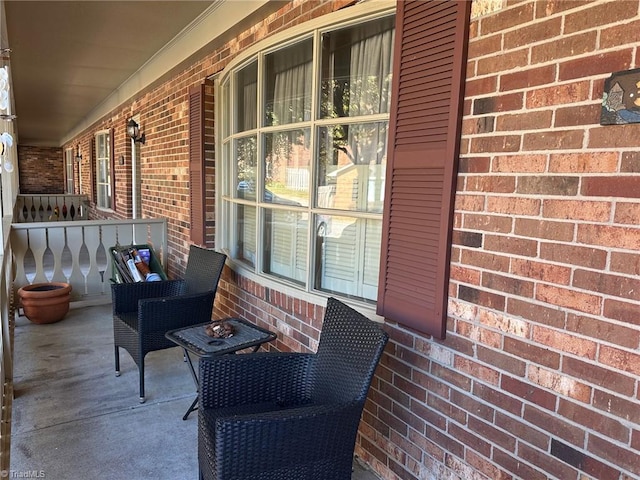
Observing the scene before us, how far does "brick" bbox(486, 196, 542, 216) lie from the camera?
4.69 feet

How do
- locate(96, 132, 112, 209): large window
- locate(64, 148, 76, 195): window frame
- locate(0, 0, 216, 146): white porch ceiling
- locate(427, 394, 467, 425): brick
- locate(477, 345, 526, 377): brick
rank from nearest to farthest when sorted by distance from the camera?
locate(477, 345, 526, 377): brick < locate(427, 394, 467, 425): brick < locate(0, 0, 216, 146): white porch ceiling < locate(96, 132, 112, 209): large window < locate(64, 148, 76, 195): window frame

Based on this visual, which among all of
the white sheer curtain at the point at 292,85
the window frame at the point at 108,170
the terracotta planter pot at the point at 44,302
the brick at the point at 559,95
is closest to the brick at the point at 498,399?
the brick at the point at 559,95

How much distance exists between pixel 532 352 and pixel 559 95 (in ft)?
2.60

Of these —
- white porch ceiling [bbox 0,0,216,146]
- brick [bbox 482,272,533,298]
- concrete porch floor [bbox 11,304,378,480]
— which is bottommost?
concrete porch floor [bbox 11,304,378,480]

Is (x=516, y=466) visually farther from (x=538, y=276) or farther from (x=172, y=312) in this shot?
(x=172, y=312)

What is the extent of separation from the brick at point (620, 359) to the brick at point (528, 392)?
213 mm

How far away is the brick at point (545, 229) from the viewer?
1.34 metres

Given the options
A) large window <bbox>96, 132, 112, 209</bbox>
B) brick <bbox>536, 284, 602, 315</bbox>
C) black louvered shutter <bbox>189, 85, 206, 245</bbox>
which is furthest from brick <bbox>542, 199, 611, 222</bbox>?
large window <bbox>96, 132, 112, 209</bbox>

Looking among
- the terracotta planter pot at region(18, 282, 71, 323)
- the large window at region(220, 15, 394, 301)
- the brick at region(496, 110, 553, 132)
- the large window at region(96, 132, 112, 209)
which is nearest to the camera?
the brick at region(496, 110, 553, 132)

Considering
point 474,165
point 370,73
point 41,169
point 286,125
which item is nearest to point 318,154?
point 286,125

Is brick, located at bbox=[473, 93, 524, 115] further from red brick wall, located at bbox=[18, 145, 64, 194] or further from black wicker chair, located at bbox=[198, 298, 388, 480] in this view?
red brick wall, located at bbox=[18, 145, 64, 194]

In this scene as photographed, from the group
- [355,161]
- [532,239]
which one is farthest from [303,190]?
[532,239]

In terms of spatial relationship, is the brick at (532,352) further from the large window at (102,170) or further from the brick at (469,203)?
the large window at (102,170)

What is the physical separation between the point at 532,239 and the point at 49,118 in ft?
40.9
